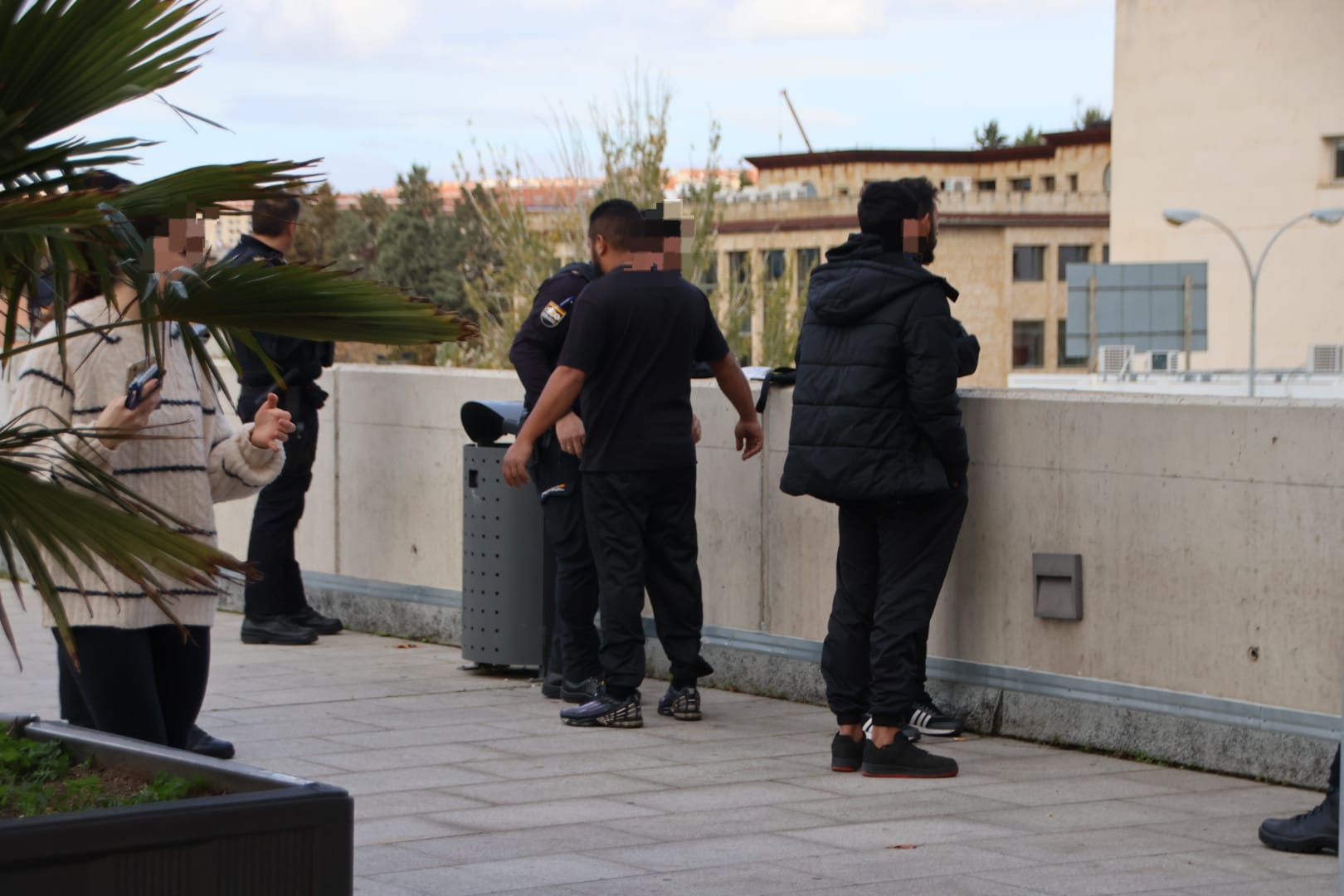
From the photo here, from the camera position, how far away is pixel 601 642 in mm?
8617

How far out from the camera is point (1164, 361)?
79438 millimetres

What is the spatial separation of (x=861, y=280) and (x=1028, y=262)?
325 feet

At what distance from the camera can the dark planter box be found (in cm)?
338

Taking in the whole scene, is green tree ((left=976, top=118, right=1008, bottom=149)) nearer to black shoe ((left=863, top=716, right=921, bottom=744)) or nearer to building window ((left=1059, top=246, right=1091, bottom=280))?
building window ((left=1059, top=246, right=1091, bottom=280))

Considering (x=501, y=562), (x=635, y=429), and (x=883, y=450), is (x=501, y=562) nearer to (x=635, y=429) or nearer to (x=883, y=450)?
(x=635, y=429)

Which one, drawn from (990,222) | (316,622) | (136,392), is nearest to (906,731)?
(136,392)

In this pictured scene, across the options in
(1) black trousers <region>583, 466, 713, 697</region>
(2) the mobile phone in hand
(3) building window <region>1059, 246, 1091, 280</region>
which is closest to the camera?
(2) the mobile phone in hand

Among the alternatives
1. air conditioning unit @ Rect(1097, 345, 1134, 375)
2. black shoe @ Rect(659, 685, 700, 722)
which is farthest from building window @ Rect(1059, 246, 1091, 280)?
black shoe @ Rect(659, 685, 700, 722)

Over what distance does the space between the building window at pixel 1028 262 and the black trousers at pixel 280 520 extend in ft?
311

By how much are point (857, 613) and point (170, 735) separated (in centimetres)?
265

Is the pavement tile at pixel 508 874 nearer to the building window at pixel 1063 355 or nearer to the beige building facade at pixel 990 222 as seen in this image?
the beige building facade at pixel 990 222

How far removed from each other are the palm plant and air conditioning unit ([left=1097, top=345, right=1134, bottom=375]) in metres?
74.7

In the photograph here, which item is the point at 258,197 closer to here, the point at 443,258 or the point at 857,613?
the point at 857,613

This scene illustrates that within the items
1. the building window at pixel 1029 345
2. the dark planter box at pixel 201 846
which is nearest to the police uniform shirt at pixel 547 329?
the dark planter box at pixel 201 846
